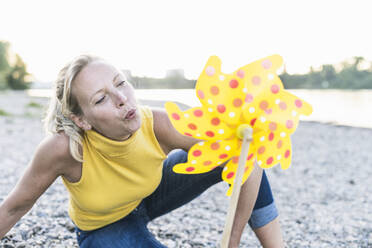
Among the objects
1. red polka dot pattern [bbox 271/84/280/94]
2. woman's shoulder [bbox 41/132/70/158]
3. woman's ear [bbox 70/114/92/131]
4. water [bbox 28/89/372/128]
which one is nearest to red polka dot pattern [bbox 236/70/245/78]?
red polka dot pattern [bbox 271/84/280/94]

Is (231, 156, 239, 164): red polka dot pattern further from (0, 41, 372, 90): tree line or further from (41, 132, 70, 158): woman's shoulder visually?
(0, 41, 372, 90): tree line

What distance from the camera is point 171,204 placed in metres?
2.25

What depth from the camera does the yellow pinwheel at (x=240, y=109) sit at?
4.37ft

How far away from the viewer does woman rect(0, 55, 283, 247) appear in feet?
5.34

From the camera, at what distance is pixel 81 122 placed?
172 centimetres

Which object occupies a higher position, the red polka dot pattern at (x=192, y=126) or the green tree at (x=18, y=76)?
the red polka dot pattern at (x=192, y=126)

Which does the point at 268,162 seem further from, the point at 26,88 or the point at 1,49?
the point at 26,88

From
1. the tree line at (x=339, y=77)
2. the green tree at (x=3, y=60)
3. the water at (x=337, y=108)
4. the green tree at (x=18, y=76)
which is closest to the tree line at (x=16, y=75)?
the green tree at (x=18, y=76)

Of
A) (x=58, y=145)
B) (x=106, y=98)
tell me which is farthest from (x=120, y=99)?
(x=58, y=145)

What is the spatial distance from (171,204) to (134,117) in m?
0.82

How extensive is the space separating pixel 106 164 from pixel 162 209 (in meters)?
0.60

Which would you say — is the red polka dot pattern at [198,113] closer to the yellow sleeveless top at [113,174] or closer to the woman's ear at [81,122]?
the yellow sleeveless top at [113,174]

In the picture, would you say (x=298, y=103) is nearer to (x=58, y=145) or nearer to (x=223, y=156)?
(x=223, y=156)

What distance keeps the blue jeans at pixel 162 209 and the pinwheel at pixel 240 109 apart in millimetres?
710
